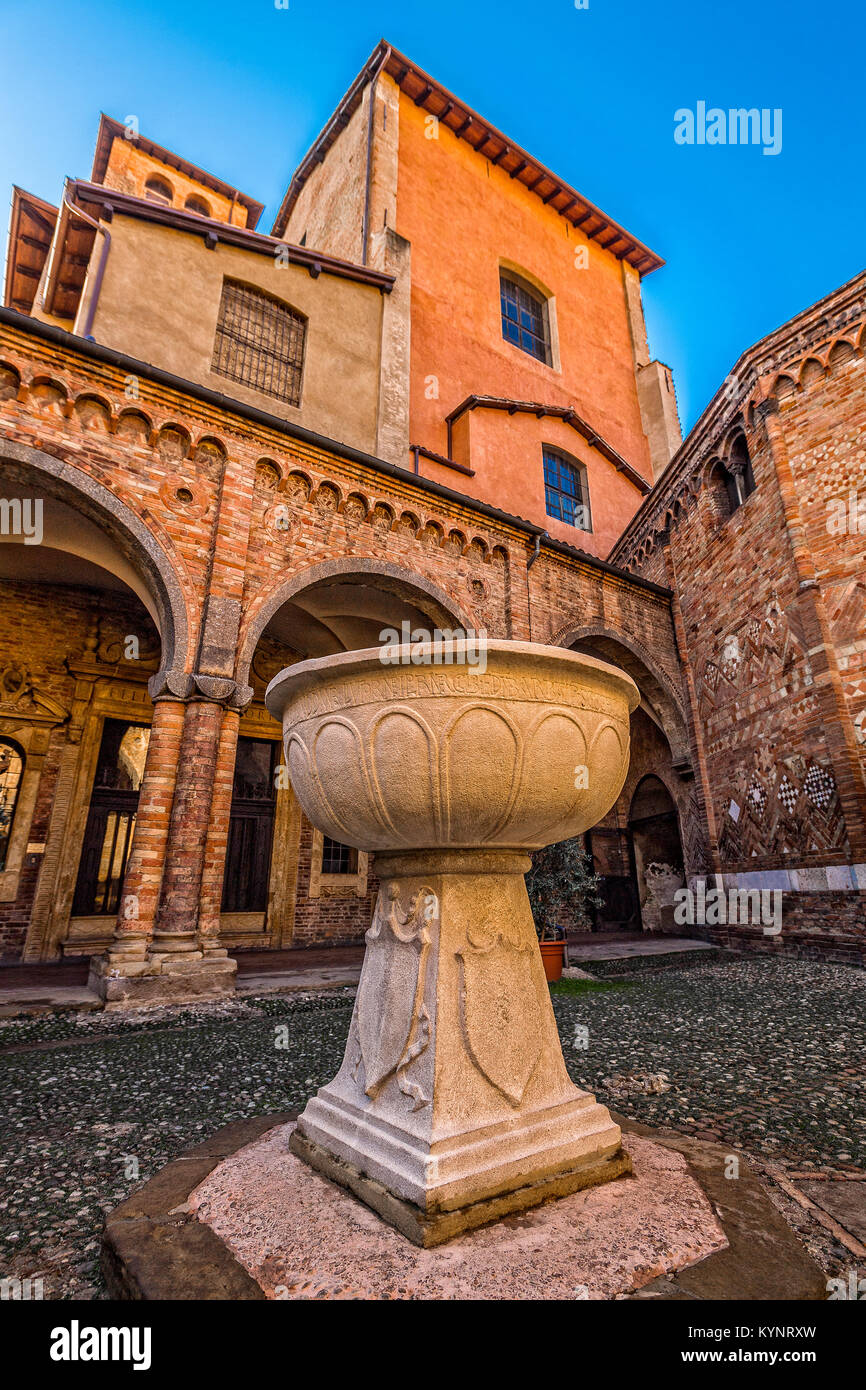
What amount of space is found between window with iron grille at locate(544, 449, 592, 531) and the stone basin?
1262 centimetres

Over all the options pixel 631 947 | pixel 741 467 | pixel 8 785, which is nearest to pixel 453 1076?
pixel 631 947

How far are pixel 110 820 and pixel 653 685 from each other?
9336mm

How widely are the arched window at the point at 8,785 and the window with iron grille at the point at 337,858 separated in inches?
188

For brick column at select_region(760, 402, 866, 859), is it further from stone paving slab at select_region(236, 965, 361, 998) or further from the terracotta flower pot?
stone paving slab at select_region(236, 965, 361, 998)

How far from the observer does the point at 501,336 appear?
15.4m

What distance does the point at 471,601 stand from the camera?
8.89 meters

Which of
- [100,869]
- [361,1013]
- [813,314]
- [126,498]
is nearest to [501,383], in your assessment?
[813,314]

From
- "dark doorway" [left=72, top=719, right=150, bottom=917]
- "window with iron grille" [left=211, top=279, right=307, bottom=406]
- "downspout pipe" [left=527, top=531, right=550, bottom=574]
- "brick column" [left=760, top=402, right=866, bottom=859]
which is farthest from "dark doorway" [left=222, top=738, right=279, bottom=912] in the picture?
"brick column" [left=760, top=402, right=866, bottom=859]

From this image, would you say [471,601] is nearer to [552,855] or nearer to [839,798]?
[552,855]

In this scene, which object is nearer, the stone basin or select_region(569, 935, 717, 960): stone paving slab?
the stone basin

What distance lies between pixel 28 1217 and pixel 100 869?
821 centimetres

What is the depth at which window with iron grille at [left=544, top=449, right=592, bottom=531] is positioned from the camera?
1397 cm

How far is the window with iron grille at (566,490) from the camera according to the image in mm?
13969

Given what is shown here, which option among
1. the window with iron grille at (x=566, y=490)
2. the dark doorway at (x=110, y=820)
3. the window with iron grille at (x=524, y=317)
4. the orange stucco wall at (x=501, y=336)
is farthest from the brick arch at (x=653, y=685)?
the window with iron grille at (x=524, y=317)
